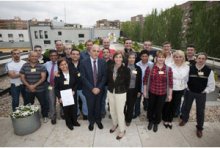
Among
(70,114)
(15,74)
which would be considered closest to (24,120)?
(70,114)

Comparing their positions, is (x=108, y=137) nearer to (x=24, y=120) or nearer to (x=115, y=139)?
(x=115, y=139)

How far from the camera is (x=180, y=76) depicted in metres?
3.09

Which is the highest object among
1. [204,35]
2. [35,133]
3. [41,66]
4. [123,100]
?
[204,35]

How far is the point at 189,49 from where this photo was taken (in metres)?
3.54

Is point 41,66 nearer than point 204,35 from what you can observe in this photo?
Yes

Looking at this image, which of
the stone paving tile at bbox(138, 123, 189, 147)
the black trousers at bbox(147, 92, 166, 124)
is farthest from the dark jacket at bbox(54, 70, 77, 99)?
the stone paving tile at bbox(138, 123, 189, 147)

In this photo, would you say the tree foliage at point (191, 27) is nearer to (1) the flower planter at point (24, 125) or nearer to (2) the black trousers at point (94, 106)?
(2) the black trousers at point (94, 106)

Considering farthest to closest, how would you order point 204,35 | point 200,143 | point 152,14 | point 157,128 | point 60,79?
point 152,14, point 204,35, point 157,128, point 60,79, point 200,143

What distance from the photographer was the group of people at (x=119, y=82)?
295cm

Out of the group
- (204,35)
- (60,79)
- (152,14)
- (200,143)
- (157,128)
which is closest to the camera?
(200,143)

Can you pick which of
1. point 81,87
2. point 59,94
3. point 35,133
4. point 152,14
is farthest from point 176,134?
point 152,14

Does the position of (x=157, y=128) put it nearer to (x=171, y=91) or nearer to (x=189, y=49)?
(x=171, y=91)

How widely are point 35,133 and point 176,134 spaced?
306cm

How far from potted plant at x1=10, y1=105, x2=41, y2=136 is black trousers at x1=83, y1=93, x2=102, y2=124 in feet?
3.94
